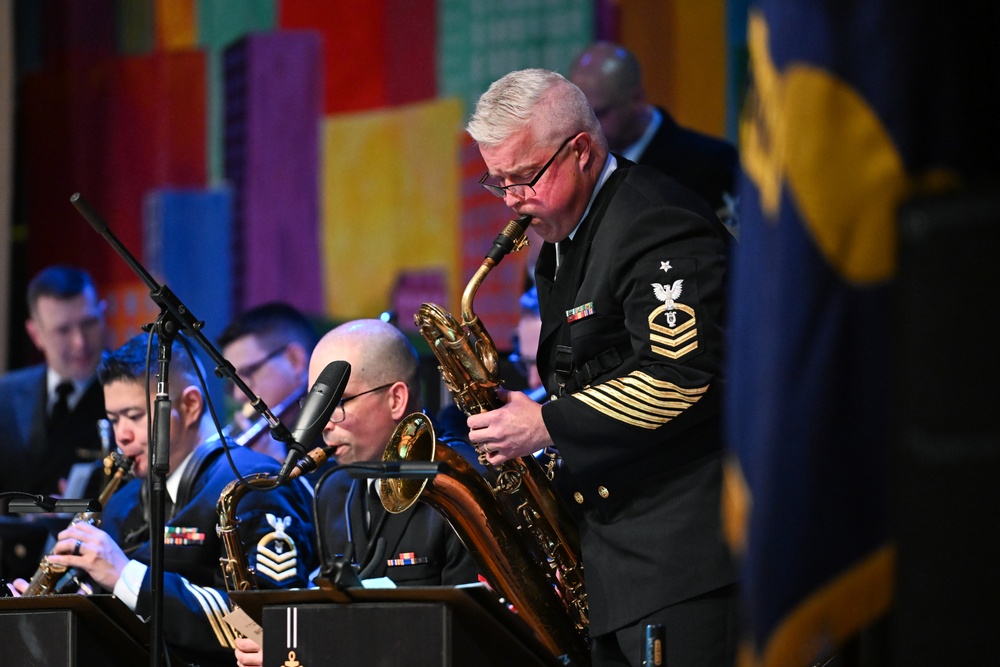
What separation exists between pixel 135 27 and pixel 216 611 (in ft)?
15.5

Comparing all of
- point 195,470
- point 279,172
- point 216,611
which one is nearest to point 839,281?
point 216,611

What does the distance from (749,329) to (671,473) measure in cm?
149

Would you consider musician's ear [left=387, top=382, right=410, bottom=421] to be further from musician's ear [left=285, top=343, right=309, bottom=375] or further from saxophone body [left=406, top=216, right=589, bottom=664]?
musician's ear [left=285, top=343, right=309, bottom=375]

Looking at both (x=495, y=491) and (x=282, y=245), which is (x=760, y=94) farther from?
(x=282, y=245)

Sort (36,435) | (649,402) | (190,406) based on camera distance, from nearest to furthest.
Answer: (649,402) < (190,406) < (36,435)

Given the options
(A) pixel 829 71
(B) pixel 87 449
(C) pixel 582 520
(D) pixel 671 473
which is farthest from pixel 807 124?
(B) pixel 87 449

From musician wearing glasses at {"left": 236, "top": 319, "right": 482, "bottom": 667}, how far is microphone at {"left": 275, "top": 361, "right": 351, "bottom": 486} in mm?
794

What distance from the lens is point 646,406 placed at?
113 inches

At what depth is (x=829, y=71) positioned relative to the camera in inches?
56.8

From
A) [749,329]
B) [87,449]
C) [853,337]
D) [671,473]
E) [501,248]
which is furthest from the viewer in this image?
[87,449]

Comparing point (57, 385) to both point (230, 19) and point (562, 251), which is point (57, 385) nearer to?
point (230, 19)

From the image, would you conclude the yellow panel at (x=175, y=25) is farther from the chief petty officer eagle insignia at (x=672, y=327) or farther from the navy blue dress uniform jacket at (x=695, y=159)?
the chief petty officer eagle insignia at (x=672, y=327)

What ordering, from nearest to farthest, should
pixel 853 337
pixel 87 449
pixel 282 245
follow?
pixel 853 337, pixel 87 449, pixel 282 245

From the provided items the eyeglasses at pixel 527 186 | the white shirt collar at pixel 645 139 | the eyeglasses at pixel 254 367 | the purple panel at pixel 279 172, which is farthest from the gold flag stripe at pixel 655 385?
the purple panel at pixel 279 172
